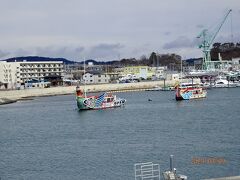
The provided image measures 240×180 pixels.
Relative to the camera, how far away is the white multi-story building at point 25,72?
73688 mm

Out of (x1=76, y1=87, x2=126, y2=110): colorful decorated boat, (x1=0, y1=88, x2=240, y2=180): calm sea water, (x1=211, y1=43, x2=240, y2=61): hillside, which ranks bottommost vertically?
(x1=0, y1=88, x2=240, y2=180): calm sea water

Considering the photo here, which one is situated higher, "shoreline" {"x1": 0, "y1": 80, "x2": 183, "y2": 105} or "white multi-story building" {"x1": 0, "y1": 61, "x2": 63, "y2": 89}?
"white multi-story building" {"x1": 0, "y1": 61, "x2": 63, "y2": 89}

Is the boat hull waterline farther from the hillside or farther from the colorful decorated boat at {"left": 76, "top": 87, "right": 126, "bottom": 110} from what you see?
the hillside

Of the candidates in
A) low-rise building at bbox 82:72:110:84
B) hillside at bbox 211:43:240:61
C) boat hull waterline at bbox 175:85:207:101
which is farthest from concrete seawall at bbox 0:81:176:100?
hillside at bbox 211:43:240:61

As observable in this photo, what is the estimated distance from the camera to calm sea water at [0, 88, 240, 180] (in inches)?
537

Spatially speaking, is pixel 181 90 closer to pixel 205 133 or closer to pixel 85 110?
pixel 85 110

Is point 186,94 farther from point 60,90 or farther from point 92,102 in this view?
point 60,90

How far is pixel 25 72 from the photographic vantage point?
7675cm

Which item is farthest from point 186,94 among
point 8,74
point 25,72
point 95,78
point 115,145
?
point 25,72

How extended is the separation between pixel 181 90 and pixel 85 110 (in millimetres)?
9623

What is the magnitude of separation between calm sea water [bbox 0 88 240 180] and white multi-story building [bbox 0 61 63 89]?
4496 cm

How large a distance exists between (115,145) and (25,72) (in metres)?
60.3

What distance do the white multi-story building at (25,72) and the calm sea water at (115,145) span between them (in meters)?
45.0

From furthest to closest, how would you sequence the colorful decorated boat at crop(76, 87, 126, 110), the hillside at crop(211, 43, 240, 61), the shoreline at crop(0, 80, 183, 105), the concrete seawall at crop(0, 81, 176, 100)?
the hillside at crop(211, 43, 240, 61)
the concrete seawall at crop(0, 81, 176, 100)
the shoreline at crop(0, 80, 183, 105)
the colorful decorated boat at crop(76, 87, 126, 110)
